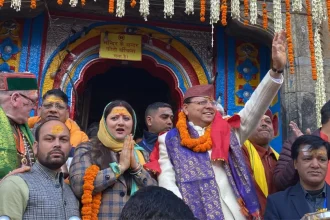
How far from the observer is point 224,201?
3.19 meters

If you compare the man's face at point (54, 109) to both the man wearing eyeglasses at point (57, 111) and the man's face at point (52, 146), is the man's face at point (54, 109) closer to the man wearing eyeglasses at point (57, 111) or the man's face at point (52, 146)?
the man wearing eyeglasses at point (57, 111)

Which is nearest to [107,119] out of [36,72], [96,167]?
[96,167]

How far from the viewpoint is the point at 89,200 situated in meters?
2.85

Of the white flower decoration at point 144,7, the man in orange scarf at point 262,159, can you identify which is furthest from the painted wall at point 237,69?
the man in orange scarf at point 262,159

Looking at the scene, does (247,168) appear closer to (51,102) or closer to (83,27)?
(51,102)

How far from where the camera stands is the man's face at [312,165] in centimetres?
303

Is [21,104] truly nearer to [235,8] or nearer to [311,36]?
[235,8]

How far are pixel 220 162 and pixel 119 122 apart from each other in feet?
2.47

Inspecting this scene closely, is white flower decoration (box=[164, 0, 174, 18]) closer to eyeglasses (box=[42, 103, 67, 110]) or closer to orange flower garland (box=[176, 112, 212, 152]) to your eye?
eyeglasses (box=[42, 103, 67, 110])

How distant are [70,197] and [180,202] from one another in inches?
59.4

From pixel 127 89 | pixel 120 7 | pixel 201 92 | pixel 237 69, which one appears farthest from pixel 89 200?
pixel 127 89

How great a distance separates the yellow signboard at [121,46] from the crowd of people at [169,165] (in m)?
2.86

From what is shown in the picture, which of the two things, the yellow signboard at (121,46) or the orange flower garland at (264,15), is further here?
the yellow signboard at (121,46)

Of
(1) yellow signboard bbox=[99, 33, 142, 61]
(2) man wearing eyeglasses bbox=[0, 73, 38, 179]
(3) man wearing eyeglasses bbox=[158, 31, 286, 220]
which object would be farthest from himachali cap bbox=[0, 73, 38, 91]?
(1) yellow signboard bbox=[99, 33, 142, 61]
